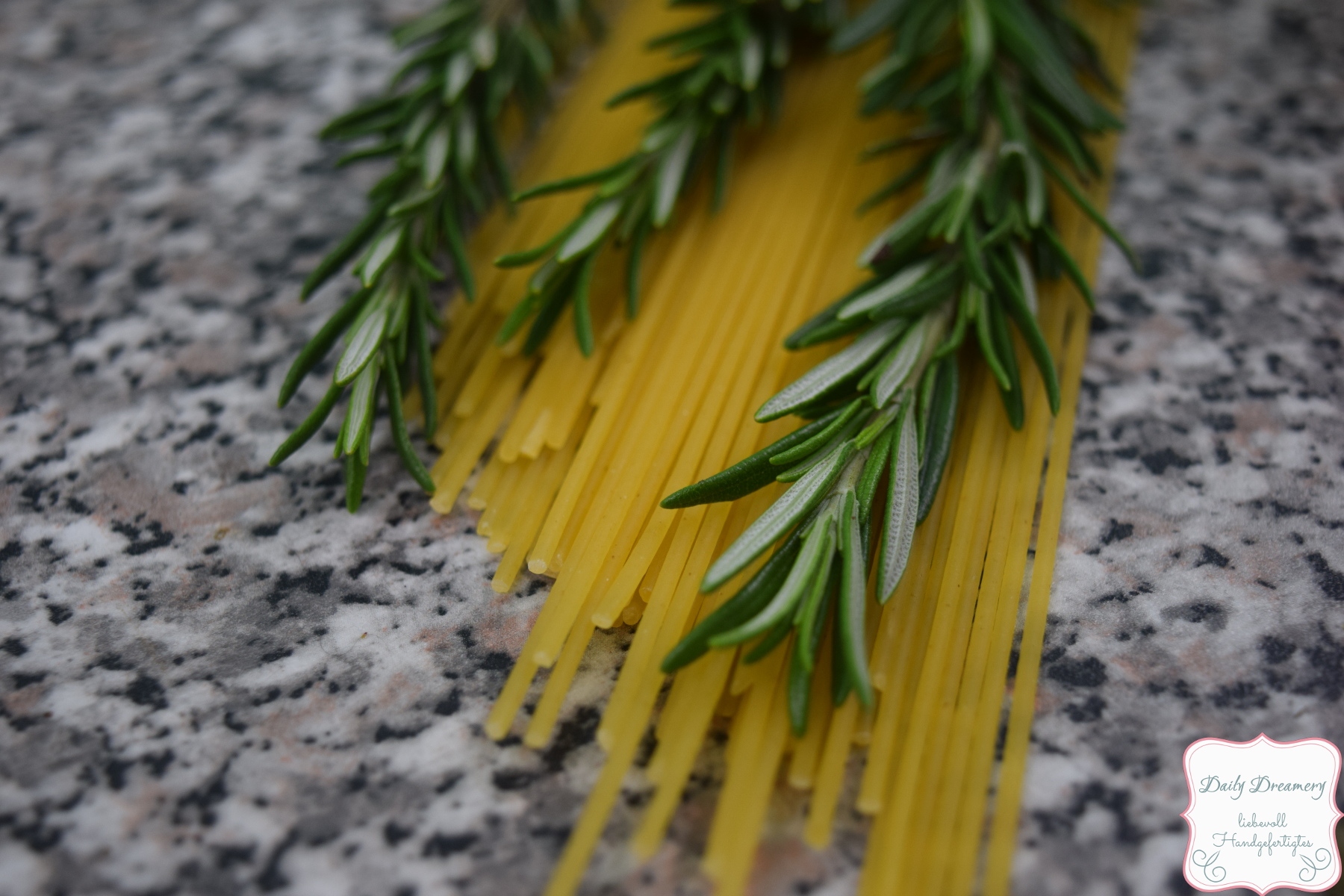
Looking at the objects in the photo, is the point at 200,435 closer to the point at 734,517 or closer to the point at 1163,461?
the point at 734,517

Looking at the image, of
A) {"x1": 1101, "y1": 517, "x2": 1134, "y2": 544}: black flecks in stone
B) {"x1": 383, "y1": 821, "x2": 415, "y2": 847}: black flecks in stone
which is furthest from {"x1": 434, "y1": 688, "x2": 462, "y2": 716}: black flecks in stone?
{"x1": 1101, "y1": 517, "x2": 1134, "y2": 544}: black flecks in stone

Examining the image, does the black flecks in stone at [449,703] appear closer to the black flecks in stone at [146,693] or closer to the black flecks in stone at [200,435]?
the black flecks in stone at [146,693]

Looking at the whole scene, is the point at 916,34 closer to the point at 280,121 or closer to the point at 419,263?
the point at 419,263

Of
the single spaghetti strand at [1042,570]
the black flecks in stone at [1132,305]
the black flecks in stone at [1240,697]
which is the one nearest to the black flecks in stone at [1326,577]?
the black flecks in stone at [1240,697]

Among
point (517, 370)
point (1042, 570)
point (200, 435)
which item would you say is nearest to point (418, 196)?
point (517, 370)

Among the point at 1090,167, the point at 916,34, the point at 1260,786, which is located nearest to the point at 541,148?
the point at 916,34
